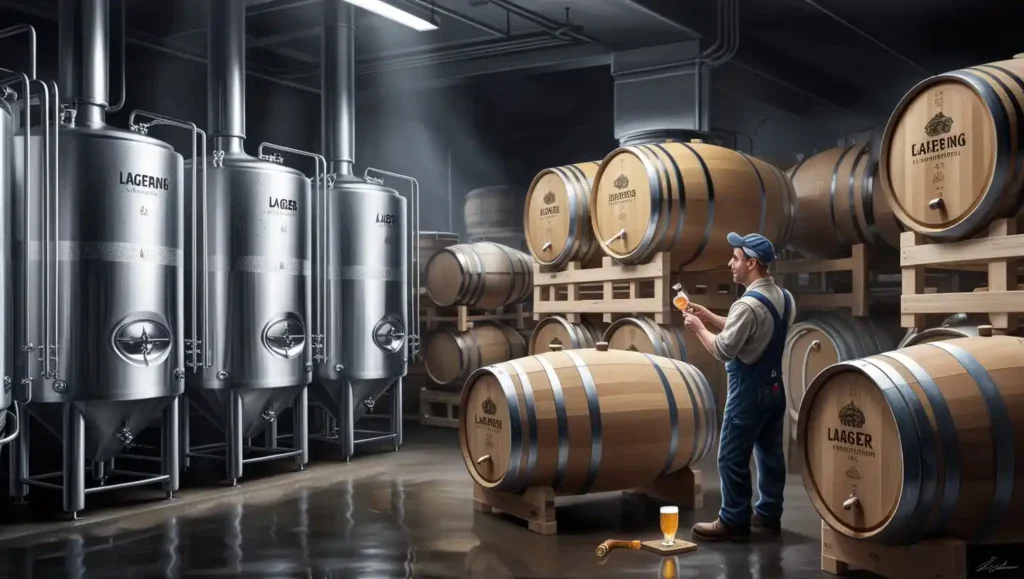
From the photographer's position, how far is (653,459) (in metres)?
5.47

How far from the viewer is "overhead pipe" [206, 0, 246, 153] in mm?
7414

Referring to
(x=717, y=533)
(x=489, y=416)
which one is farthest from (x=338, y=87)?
(x=717, y=533)

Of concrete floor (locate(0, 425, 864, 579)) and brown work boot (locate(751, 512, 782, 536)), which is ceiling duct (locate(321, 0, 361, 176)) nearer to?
concrete floor (locate(0, 425, 864, 579))

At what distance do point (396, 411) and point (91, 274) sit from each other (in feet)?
11.3

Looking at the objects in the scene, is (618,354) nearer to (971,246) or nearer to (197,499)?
(971,246)

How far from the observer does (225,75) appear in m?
7.41

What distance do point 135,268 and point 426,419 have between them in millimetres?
4996

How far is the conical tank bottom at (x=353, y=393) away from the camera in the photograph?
816 centimetres

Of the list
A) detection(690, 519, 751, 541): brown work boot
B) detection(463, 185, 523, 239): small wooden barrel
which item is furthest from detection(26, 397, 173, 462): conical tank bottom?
detection(463, 185, 523, 239): small wooden barrel

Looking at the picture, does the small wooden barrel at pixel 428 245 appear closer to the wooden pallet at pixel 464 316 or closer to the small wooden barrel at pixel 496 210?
the wooden pallet at pixel 464 316

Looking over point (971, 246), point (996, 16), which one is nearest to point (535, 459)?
point (971, 246)
